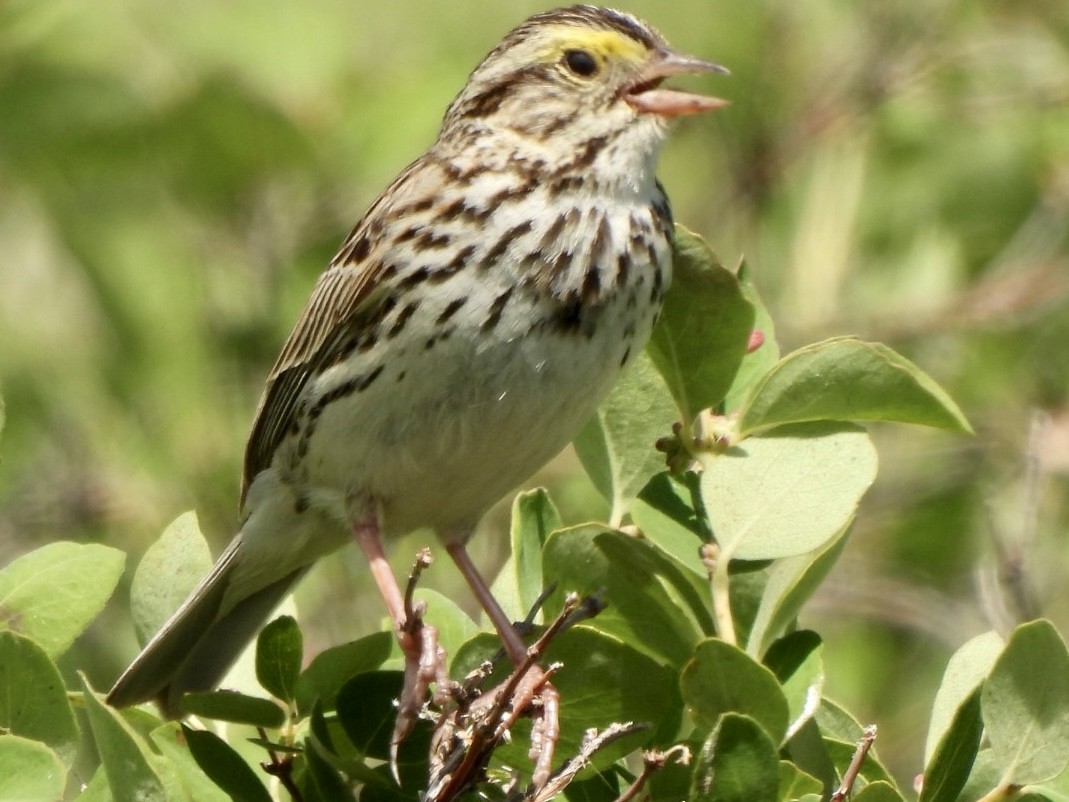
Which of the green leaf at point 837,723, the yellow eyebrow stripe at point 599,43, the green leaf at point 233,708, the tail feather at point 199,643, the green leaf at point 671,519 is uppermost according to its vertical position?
the yellow eyebrow stripe at point 599,43

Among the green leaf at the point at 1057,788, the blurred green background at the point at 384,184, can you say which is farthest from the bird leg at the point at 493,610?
the blurred green background at the point at 384,184

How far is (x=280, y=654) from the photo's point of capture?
8.46 ft

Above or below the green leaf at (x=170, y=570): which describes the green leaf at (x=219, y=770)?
below

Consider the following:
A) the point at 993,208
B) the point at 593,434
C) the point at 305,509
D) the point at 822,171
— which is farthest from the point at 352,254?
the point at 993,208

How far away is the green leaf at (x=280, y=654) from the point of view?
257 cm

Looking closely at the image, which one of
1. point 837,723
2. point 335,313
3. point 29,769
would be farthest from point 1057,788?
point 335,313

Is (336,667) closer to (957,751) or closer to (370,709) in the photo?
(370,709)

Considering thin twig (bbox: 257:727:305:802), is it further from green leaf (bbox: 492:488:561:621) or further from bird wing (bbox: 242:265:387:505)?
bird wing (bbox: 242:265:387:505)

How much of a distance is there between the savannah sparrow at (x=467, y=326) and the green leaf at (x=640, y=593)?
482 millimetres

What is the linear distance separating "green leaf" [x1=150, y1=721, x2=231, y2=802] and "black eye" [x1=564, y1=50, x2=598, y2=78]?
169cm

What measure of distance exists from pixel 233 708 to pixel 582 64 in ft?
5.53

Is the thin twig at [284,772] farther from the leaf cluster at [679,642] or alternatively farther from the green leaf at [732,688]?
the green leaf at [732,688]

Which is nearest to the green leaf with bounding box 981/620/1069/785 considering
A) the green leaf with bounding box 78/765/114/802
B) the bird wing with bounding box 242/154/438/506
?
the green leaf with bounding box 78/765/114/802

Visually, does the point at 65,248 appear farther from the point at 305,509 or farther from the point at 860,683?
the point at 860,683
